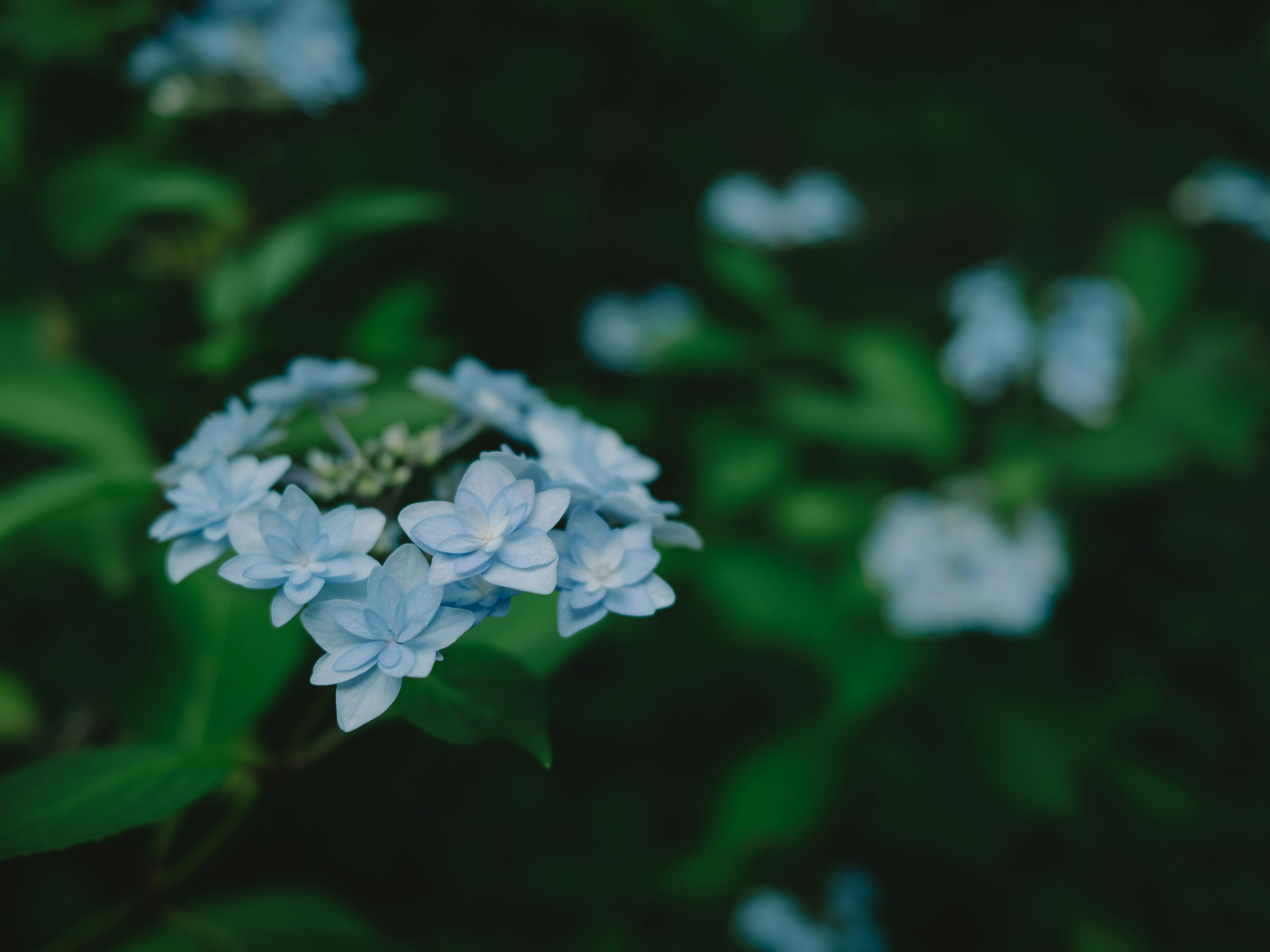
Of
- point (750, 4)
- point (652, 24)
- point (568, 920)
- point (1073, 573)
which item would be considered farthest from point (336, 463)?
point (750, 4)

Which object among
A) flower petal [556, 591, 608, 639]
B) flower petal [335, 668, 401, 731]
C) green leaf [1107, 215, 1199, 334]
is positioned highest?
green leaf [1107, 215, 1199, 334]

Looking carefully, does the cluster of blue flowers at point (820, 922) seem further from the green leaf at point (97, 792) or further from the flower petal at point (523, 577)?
the flower petal at point (523, 577)

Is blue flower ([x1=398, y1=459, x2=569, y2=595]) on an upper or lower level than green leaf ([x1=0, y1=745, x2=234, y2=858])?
upper

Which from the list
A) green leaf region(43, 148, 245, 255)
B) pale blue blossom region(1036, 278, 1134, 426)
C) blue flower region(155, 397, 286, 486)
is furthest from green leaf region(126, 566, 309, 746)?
pale blue blossom region(1036, 278, 1134, 426)

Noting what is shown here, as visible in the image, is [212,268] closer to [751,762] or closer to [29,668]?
[29,668]

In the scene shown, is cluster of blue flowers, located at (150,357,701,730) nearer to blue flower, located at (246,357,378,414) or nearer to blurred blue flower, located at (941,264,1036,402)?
blue flower, located at (246,357,378,414)
